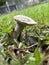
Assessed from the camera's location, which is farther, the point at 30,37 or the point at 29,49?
the point at 30,37

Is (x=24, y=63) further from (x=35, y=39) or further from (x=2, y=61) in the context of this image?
(x=35, y=39)

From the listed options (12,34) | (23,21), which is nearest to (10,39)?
(12,34)

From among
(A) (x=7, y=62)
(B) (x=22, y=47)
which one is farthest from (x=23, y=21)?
(A) (x=7, y=62)

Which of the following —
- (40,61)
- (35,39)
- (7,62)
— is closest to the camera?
(40,61)

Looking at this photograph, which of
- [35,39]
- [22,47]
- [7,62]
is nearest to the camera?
[7,62]

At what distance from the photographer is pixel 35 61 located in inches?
29.3

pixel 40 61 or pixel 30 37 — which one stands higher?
pixel 40 61

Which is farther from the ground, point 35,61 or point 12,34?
point 35,61

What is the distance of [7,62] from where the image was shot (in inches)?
32.7

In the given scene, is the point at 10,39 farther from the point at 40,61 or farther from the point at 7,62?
the point at 40,61

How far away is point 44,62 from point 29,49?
25cm

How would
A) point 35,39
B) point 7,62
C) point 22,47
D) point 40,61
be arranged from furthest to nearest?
point 35,39
point 22,47
point 7,62
point 40,61

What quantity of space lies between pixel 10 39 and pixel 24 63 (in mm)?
354

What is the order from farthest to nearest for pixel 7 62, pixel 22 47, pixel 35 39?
pixel 35 39, pixel 22 47, pixel 7 62
